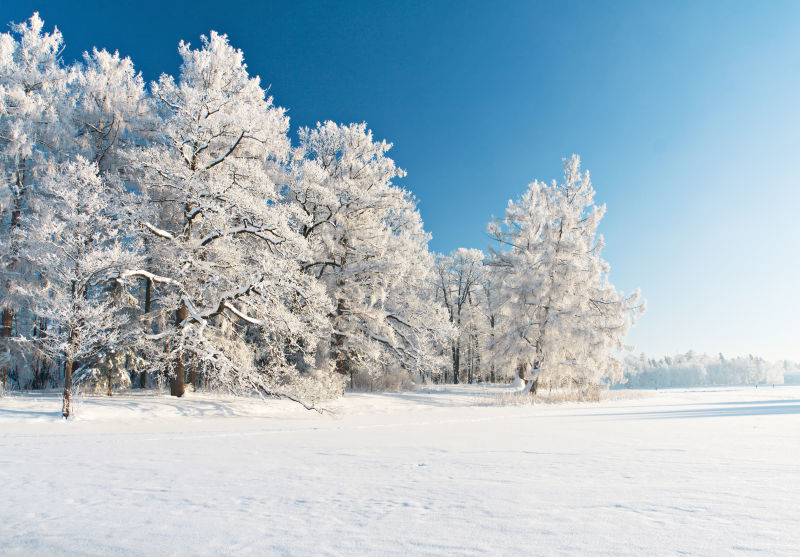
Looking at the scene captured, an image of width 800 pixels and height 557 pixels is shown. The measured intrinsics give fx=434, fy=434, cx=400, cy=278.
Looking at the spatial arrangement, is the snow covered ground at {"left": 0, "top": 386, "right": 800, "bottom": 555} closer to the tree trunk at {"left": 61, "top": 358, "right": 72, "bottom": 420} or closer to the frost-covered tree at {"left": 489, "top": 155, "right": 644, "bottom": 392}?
the tree trunk at {"left": 61, "top": 358, "right": 72, "bottom": 420}

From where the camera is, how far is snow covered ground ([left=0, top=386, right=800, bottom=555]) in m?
2.62

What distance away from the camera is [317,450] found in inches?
258

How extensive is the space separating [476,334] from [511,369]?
17412mm

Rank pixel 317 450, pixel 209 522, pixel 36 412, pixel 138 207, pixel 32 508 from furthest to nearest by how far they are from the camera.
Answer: pixel 138 207 < pixel 36 412 < pixel 317 450 < pixel 32 508 < pixel 209 522

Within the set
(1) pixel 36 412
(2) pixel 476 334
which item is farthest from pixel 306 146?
(2) pixel 476 334

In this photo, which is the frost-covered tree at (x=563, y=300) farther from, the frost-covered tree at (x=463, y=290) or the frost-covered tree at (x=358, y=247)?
the frost-covered tree at (x=463, y=290)

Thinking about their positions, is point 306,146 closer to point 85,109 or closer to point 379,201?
point 379,201

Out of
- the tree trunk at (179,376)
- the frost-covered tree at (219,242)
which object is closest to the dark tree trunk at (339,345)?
the frost-covered tree at (219,242)

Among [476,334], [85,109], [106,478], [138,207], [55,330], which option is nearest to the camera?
[106,478]

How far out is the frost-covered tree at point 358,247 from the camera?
A: 2061 cm

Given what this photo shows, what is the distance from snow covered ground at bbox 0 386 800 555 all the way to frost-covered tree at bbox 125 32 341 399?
7591 mm

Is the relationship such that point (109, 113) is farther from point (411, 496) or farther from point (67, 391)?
point (411, 496)

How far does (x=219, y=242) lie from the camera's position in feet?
52.7

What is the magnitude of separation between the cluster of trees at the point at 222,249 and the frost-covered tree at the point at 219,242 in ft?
0.27
